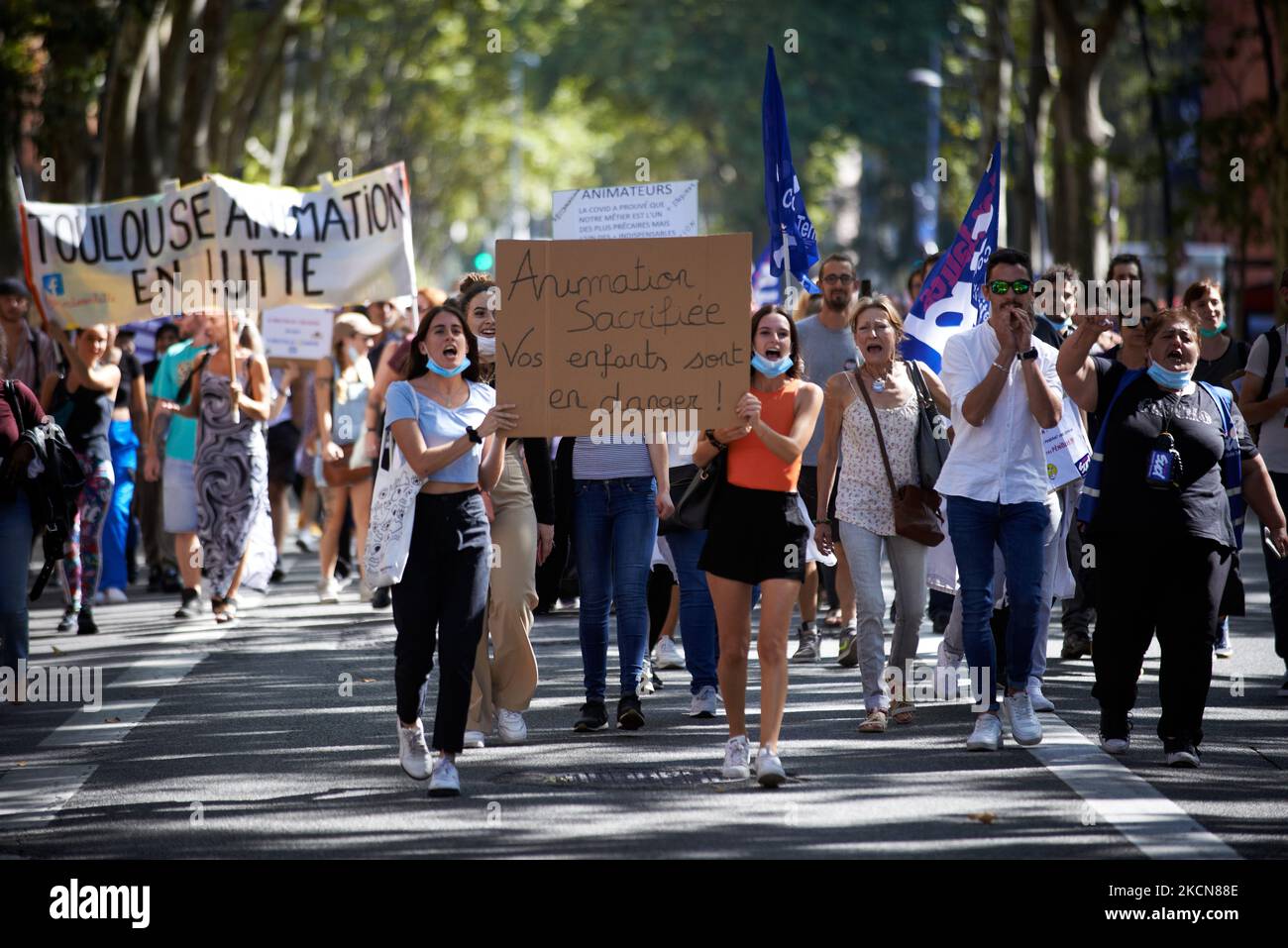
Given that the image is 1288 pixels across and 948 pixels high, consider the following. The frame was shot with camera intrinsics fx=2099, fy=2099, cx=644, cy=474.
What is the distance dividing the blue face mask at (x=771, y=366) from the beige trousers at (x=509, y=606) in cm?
145

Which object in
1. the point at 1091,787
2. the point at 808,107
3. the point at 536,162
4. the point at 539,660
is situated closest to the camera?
the point at 1091,787

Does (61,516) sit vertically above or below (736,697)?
above

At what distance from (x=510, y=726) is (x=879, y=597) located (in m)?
1.72

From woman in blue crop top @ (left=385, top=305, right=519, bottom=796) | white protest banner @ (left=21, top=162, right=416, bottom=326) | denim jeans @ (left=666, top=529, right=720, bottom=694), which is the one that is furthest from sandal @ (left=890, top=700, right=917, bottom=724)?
white protest banner @ (left=21, top=162, right=416, bottom=326)

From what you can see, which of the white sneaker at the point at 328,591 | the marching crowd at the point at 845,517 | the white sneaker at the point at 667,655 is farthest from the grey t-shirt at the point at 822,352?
the white sneaker at the point at 328,591

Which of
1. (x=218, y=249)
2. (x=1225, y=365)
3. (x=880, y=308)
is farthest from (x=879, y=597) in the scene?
(x=218, y=249)

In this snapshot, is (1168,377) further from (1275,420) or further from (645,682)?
(645,682)

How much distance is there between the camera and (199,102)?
2491 cm

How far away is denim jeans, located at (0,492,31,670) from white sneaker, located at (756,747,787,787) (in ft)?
13.8

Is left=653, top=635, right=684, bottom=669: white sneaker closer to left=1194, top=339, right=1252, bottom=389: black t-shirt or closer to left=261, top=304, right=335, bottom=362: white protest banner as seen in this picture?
left=1194, top=339, right=1252, bottom=389: black t-shirt

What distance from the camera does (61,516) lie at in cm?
1043
